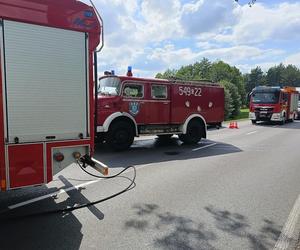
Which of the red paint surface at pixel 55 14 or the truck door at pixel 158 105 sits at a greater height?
the red paint surface at pixel 55 14

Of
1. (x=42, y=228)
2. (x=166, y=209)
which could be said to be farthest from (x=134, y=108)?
(x=42, y=228)

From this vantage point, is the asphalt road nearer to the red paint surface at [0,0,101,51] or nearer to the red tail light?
the red tail light

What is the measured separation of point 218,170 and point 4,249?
5.84 m

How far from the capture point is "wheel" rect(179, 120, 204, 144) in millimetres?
13828

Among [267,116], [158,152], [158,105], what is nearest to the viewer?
[158,152]

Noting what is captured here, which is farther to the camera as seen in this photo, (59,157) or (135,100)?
(135,100)

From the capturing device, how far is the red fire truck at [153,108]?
38.2 ft

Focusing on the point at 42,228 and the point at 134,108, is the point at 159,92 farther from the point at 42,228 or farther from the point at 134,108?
the point at 42,228

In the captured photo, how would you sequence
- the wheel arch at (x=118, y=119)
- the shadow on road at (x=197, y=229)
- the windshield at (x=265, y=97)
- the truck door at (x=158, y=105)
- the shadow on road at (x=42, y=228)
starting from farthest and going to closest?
the windshield at (x=265, y=97), the truck door at (x=158, y=105), the wheel arch at (x=118, y=119), the shadow on road at (x=197, y=229), the shadow on road at (x=42, y=228)

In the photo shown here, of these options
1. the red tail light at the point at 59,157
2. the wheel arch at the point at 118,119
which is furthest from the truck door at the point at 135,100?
the red tail light at the point at 59,157

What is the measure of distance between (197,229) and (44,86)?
297 centimetres

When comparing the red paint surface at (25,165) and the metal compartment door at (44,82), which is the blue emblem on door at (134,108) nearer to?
the metal compartment door at (44,82)

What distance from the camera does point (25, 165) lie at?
4.86 metres

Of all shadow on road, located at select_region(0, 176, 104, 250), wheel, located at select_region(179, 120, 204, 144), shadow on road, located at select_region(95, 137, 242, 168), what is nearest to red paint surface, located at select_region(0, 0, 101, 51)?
shadow on road, located at select_region(0, 176, 104, 250)
